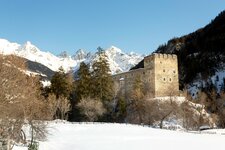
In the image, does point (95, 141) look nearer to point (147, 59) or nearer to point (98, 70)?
point (98, 70)

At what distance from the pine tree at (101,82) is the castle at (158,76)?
10.8m

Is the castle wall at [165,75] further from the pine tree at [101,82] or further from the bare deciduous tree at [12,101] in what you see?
the bare deciduous tree at [12,101]

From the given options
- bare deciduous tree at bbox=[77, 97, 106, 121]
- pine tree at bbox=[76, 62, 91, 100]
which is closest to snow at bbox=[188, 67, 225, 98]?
pine tree at bbox=[76, 62, 91, 100]

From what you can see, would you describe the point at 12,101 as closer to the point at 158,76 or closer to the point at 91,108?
the point at 91,108

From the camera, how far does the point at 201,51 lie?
12506 centimetres

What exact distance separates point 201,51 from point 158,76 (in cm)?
4797

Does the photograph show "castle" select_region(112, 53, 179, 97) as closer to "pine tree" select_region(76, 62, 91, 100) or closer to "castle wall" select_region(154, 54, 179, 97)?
"castle wall" select_region(154, 54, 179, 97)

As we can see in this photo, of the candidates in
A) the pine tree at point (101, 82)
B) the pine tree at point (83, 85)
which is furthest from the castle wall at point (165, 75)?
the pine tree at point (83, 85)

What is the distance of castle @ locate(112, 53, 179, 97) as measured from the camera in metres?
80.9

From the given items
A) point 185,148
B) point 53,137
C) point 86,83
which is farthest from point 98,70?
point 185,148

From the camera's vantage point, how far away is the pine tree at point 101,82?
71375 mm

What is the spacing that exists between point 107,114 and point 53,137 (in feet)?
121

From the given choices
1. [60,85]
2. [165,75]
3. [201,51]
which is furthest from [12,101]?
Result: [201,51]

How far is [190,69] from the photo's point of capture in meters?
117
